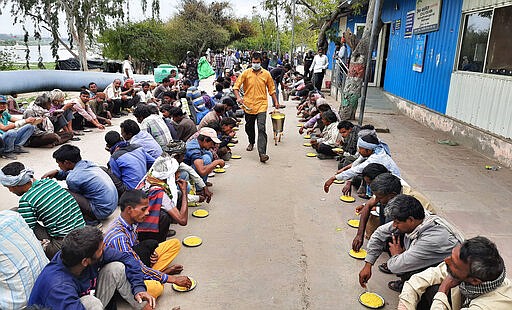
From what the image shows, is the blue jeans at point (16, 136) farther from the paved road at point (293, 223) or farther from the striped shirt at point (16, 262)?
the striped shirt at point (16, 262)

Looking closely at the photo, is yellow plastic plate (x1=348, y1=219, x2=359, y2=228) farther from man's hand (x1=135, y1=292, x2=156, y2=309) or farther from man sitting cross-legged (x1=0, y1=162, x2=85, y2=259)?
man sitting cross-legged (x1=0, y1=162, x2=85, y2=259)

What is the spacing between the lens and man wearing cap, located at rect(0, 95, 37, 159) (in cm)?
644

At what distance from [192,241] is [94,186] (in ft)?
3.66

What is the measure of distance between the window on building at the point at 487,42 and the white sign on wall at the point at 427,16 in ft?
3.81

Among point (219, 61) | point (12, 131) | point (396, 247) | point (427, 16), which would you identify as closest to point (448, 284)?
point (396, 247)

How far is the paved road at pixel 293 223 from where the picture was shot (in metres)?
3.17

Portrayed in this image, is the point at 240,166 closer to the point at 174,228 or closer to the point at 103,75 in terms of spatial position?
the point at 174,228

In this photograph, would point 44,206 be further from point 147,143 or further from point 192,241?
point 147,143

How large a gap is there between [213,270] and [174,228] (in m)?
1.00

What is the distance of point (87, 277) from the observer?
2.49 m

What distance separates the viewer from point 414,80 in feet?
34.7

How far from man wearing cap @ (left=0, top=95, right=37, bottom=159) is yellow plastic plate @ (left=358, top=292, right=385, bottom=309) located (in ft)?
19.9

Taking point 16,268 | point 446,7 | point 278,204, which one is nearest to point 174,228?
point 278,204

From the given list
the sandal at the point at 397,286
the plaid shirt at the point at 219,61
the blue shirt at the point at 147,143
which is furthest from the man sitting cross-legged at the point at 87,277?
the plaid shirt at the point at 219,61
